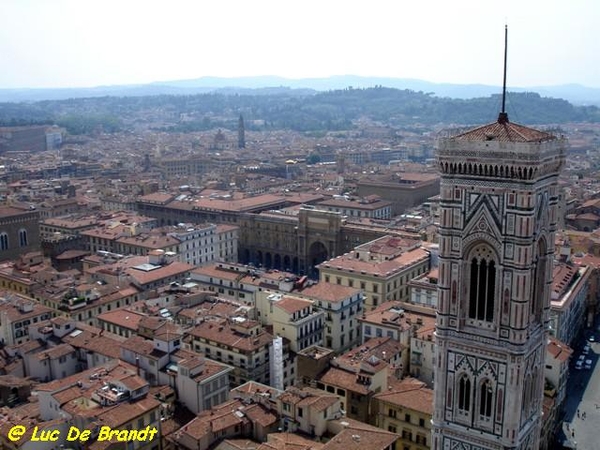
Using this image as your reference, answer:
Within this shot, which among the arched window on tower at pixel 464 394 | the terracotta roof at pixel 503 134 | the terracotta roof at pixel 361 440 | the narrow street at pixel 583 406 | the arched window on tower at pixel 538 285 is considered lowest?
the narrow street at pixel 583 406

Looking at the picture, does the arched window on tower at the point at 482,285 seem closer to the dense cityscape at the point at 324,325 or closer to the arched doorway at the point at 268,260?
the dense cityscape at the point at 324,325

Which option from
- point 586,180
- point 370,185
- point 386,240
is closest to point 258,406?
point 386,240

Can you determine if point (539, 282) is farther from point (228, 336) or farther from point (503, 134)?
point (228, 336)

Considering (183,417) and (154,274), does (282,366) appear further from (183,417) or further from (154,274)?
(154,274)

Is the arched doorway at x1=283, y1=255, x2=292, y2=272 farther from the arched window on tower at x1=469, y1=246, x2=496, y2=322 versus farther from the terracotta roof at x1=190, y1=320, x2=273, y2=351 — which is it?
the arched window on tower at x1=469, y1=246, x2=496, y2=322

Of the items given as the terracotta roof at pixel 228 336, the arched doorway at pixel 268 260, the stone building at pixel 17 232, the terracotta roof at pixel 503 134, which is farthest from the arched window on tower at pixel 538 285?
the arched doorway at pixel 268 260

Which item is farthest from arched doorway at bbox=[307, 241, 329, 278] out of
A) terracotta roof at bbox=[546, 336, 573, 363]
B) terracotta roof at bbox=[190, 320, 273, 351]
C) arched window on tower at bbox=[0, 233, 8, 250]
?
terracotta roof at bbox=[546, 336, 573, 363]
